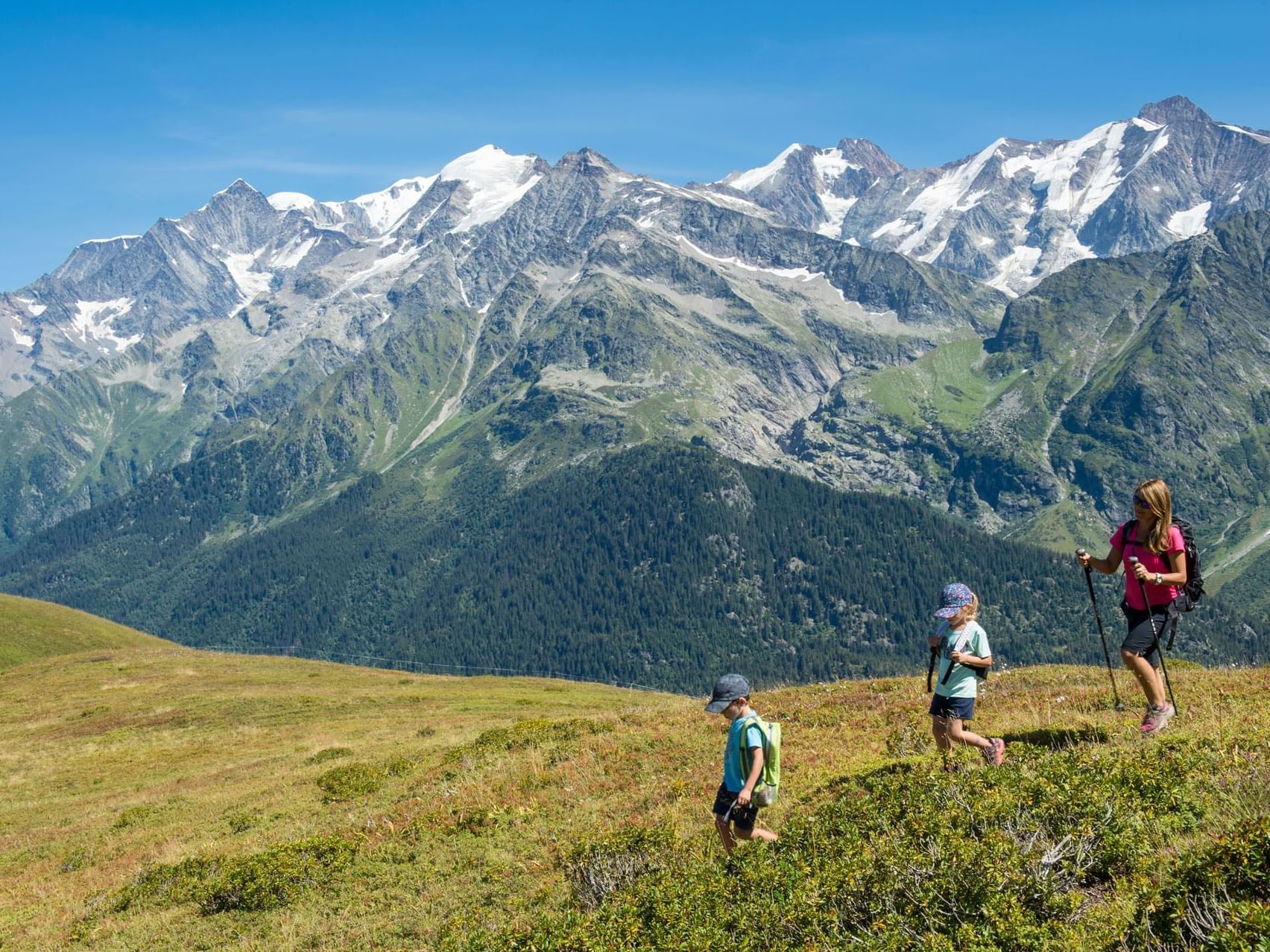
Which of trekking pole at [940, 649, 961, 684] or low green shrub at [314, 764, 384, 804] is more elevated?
trekking pole at [940, 649, 961, 684]

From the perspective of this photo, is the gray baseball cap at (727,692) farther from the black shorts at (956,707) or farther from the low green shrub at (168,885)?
the low green shrub at (168,885)

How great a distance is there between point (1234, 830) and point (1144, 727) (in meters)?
8.42

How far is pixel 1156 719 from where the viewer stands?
55.6ft

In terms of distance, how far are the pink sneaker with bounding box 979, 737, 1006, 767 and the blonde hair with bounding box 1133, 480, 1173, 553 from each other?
483cm

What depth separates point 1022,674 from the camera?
33.4 meters

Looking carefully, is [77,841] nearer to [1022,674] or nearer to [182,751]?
[182,751]

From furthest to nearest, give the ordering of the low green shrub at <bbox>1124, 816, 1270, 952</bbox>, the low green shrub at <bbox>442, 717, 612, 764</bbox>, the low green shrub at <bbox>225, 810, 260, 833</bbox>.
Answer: the low green shrub at <bbox>442, 717, 612, 764</bbox> < the low green shrub at <bbox>225, 810, 260, 833</bbox> < the low green shrub at <bbox>1124, 816, 1270, 952</bbox>

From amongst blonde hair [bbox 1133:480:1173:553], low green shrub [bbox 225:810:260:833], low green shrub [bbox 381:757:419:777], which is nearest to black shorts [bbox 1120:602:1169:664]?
blonde hair [bbox 1133:480:1173:553]

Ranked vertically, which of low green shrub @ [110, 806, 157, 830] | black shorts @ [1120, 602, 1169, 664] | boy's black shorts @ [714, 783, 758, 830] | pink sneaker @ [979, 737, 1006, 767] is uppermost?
black shorts @ [1120, 602, 1169, 664]

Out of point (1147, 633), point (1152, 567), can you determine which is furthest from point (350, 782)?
point (1152, 567)

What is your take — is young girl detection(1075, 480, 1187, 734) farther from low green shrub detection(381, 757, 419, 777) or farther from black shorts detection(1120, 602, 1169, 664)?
low green shrub detection(381, 757, 419, 777)

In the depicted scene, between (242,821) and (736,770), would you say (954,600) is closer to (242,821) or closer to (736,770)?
(736,770)

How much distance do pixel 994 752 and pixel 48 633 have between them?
131 metres

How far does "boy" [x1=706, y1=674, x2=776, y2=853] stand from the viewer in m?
14.9
